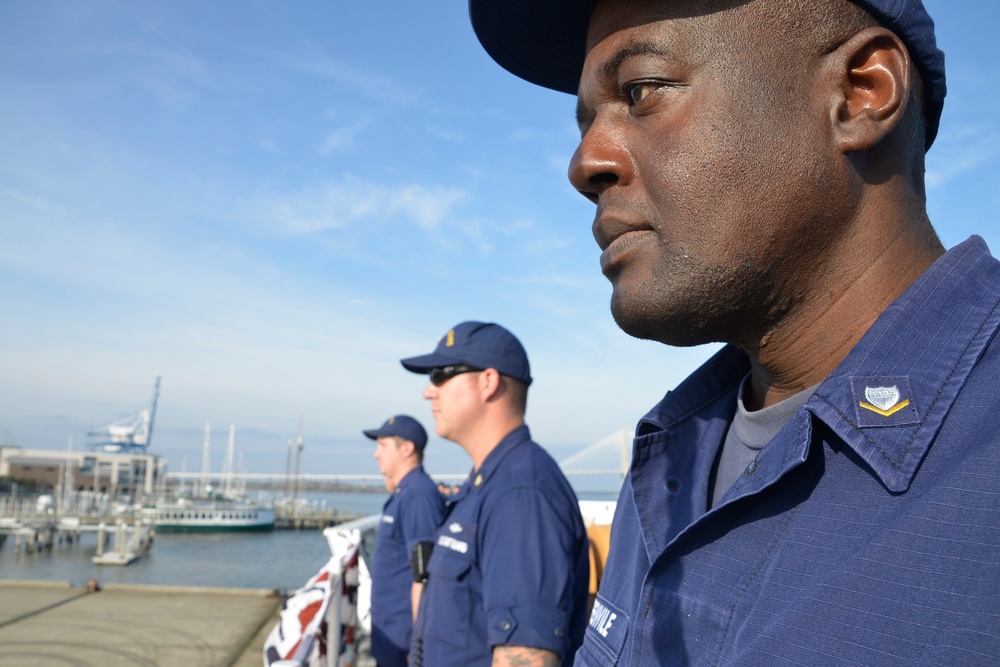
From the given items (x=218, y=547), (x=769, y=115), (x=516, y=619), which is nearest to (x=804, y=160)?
(x=769, y=115)

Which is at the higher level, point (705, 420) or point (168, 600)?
point (705, 420)

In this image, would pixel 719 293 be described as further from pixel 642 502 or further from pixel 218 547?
pixel 218 547

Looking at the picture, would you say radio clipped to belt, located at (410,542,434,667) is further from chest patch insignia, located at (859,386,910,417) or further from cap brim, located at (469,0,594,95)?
chest patch insignia, located at (859,386,910,417)

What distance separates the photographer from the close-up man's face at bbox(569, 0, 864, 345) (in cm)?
122

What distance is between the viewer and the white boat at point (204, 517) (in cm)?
5831

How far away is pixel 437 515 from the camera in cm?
524

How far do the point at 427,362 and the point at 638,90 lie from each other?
2.93 m

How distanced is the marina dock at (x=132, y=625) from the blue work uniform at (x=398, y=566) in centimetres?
149

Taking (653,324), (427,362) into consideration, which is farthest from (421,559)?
(653,324)

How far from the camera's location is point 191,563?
1678 inches

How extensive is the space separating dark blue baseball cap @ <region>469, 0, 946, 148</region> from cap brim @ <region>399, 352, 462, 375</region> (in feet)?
7.28

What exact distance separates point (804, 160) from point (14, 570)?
44552mm

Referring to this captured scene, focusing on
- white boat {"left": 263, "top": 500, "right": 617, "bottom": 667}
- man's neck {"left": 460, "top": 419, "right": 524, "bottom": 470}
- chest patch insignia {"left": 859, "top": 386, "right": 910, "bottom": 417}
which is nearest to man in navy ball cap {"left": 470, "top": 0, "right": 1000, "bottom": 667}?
chest patch insignia {"left": 859, "top": 386, "right": 910, "bottom": 417}

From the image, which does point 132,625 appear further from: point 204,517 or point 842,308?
point 204,517
